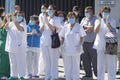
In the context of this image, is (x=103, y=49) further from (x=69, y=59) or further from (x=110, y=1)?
(x=110, y=1)

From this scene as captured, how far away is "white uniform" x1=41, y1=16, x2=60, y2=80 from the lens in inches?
423

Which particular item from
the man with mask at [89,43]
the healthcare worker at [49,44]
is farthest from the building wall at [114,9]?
the healthcare worker at [49,44]

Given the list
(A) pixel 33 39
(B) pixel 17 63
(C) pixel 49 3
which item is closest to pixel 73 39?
(B) pixel 17 63

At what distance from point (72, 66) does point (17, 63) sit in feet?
4.24

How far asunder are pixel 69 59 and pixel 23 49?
1.11 m

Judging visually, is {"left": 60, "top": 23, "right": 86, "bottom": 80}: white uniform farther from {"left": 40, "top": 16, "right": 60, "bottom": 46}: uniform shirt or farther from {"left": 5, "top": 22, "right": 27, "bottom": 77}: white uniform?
{"left": 5, "top": 22, "right": 27, "bottom": 77}: white uniform

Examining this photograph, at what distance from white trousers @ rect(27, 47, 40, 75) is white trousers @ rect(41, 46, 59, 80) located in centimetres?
91

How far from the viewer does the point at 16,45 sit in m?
10.5

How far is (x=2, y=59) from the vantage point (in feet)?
37.0

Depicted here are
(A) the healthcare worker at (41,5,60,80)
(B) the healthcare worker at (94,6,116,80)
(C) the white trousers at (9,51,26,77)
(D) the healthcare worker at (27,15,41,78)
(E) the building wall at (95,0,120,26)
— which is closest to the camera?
(B) the healthcare worker at (94,6,116,80)

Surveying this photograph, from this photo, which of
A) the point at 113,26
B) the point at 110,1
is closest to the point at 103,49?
the point at 113,26

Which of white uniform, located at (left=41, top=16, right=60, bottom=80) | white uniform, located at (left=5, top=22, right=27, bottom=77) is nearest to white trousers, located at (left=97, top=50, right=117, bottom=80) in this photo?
white uniform, located at (left=41, top=16, right=60, bottom=80)

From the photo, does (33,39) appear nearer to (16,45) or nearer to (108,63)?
(16,45)

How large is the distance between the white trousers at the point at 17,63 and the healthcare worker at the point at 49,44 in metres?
0.55
